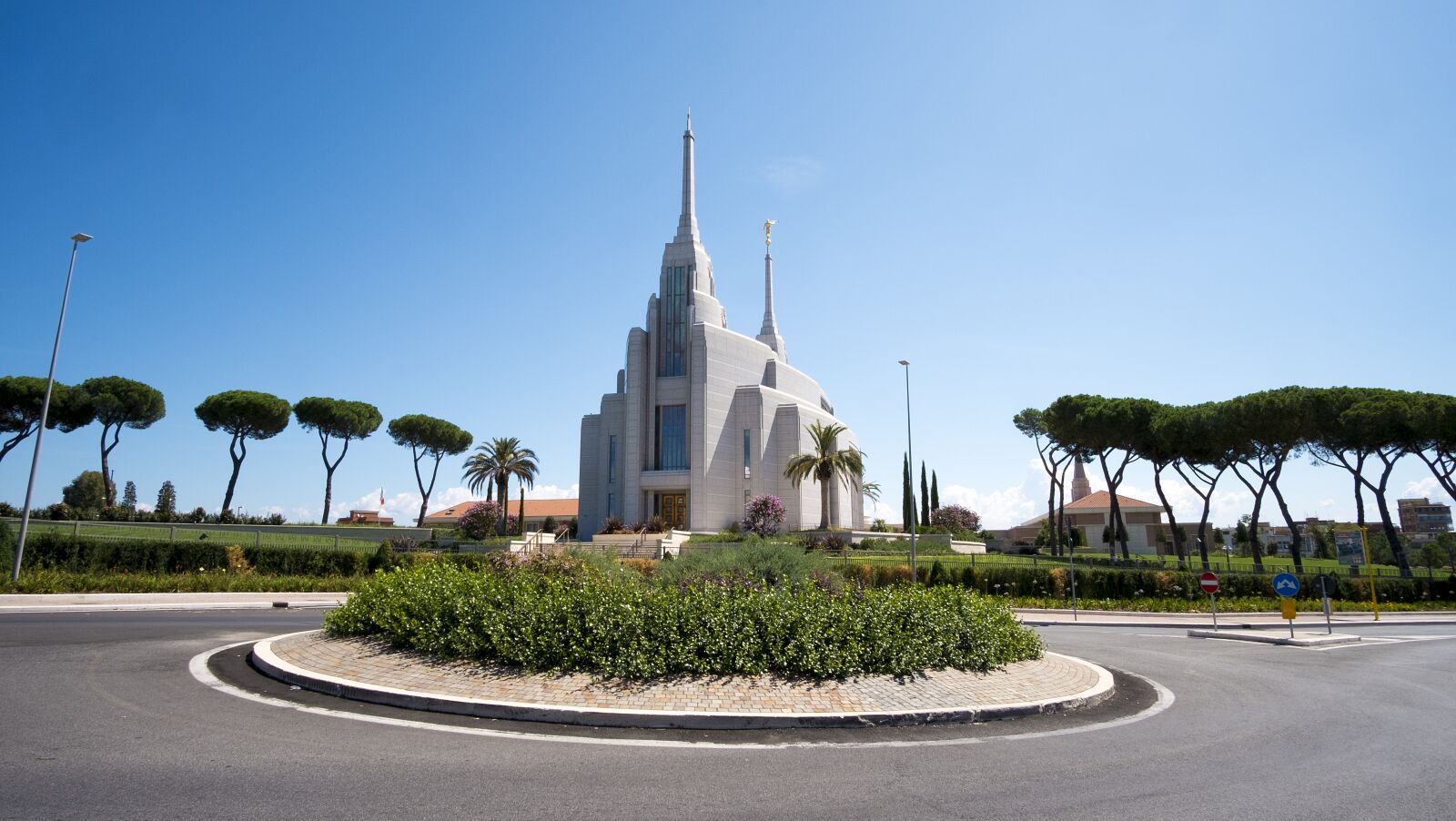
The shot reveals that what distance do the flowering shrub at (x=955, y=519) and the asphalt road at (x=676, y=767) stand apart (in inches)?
2333

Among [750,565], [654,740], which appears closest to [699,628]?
[654,740]

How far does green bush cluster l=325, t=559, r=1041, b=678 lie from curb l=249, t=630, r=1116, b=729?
0.93 meters

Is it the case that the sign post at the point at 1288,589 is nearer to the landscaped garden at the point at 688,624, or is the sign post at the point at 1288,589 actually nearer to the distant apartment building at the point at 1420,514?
the landscaped garden at the point at 688,624

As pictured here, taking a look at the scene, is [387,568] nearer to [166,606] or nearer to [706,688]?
[166,606]

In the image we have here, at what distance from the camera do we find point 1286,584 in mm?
17562

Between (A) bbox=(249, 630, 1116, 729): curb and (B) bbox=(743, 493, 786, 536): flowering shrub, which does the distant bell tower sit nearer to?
(B) bbox=(743, 493, 786, 536): flowering shrub

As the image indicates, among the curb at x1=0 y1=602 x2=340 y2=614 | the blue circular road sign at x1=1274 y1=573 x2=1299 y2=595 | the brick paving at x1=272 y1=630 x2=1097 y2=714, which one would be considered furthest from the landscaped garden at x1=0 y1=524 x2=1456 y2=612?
the brick paving at x1=272 y1=630 x2=1097 y2=714

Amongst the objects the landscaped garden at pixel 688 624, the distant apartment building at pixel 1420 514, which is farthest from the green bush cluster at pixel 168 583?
the distant apartment building at pixel 1420 514

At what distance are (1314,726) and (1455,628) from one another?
→ 19288 mm

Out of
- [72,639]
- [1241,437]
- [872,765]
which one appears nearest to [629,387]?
[1241,437]

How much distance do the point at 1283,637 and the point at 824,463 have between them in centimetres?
3187

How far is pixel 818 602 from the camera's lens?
9.77 m

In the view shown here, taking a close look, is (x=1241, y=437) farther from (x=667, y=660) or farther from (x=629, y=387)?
(x=667, y=660)

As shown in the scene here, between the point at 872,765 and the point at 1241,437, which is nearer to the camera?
the point at 872,765
